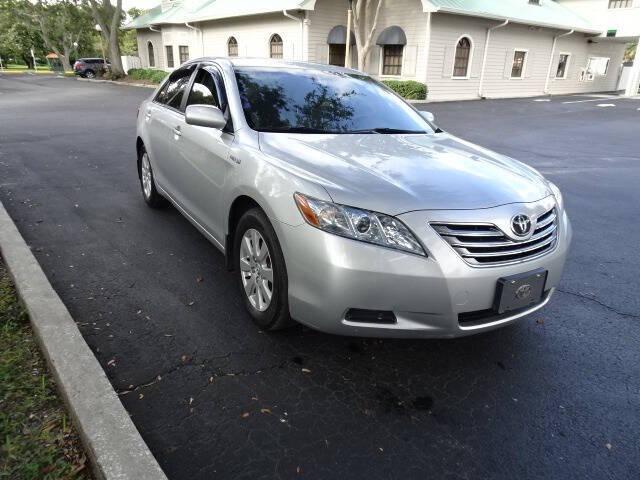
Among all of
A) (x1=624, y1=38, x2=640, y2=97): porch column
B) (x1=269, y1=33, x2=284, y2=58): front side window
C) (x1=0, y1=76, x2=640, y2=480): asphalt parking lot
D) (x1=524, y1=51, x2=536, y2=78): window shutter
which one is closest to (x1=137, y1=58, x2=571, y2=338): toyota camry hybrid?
(x1=0, y1=76, x2=640, y2=480): asphalt parking lot

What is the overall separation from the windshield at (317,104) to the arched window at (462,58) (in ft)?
66.4

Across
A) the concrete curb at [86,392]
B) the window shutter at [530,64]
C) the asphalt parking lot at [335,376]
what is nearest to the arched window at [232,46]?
the window shutter at [530,64]

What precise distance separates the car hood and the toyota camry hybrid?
0.04ft

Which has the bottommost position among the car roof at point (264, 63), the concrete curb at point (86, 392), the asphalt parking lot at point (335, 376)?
the asphalt parking lot at point (335, 376)

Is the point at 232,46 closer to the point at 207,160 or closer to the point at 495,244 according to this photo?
the point at 207,160

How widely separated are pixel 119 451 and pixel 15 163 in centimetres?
752

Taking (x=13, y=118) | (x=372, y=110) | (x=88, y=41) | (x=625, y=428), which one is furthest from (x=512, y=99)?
(x=88, y=41)

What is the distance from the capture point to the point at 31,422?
237 cm

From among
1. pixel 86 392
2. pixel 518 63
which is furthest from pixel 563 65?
pixel 86 392

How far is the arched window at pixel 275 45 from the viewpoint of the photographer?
2412 cm

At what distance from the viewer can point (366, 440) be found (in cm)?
239

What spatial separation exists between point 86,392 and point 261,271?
1.17 meters

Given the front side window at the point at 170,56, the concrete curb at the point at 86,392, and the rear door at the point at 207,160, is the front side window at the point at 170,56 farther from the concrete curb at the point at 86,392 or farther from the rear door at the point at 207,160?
the concrete curb at the point at 86,392

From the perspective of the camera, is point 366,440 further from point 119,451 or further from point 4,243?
point 4,243
